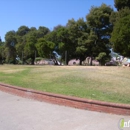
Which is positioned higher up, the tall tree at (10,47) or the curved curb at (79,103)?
the tall tree at (10,47)

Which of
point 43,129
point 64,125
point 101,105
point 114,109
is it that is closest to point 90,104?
point 101,105

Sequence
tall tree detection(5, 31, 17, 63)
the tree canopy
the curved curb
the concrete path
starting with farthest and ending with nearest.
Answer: tall tree detection(5, 31, 17, 63) → the tree canopy → the curved curb → the concrete path

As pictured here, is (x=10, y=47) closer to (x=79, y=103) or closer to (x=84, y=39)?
(x=84, y=39)

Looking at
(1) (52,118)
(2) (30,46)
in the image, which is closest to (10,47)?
(2) (30,46)

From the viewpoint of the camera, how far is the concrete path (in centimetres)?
551

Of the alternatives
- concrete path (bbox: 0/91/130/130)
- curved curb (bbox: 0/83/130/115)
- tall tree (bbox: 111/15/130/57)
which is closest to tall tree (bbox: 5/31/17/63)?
tall tree (bbox: 111/15/130/57)

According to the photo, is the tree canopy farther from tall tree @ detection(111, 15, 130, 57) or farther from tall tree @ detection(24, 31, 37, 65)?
tall tree @ detection(111, 15, 130, 57)

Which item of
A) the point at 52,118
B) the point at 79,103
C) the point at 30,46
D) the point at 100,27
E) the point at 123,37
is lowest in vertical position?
the point at 52,118

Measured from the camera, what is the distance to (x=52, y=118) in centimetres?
626

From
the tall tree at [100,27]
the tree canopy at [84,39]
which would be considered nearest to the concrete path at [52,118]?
the tree canopy at [84,39]

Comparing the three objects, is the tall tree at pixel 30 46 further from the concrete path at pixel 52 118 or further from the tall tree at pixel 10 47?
the concrete path at pixel 52 118

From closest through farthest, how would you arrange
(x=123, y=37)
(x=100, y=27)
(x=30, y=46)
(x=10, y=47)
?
1. (x=123, y=37)
2. (x=100, y=27)
3. (x=30, y=46)
4. (x=10, y=47)

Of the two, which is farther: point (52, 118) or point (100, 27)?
point (100, 27)

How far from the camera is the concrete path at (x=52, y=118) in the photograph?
5512 mm
